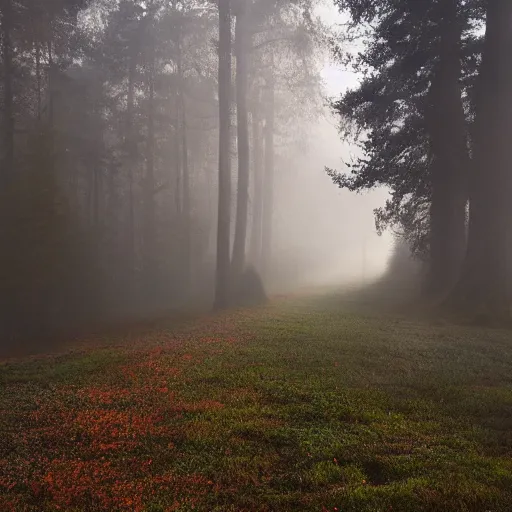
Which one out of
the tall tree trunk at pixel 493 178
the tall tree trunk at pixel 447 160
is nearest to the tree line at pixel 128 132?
the tall tree trunk at pixel 447 160

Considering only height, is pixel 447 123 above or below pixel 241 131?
below

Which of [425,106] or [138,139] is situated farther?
[138,139]

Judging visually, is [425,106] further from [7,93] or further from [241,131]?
[7,93]

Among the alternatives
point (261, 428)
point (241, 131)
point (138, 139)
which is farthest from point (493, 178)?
point (138, 139)

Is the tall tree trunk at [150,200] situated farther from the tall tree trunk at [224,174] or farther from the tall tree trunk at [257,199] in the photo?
the tall tree trunk at [224,174]

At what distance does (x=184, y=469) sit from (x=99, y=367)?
494 cm

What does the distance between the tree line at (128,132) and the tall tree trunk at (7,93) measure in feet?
0.17

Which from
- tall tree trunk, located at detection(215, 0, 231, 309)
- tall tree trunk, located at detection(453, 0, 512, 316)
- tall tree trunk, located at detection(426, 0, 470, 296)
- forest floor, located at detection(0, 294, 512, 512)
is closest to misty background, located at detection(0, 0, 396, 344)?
tall tree trunk, located at detection(215, 0, 231, 309)

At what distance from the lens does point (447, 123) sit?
18016 mm

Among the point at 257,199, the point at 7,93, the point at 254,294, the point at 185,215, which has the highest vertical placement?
the point at 7,93

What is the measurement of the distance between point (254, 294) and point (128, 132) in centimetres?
1771

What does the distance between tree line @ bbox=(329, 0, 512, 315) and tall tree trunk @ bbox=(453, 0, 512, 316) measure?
0.09 ft

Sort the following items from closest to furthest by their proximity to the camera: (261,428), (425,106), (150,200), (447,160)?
(261,428), (447,160), (425,106), (150,200)

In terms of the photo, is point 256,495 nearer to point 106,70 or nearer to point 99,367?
point 99,367
